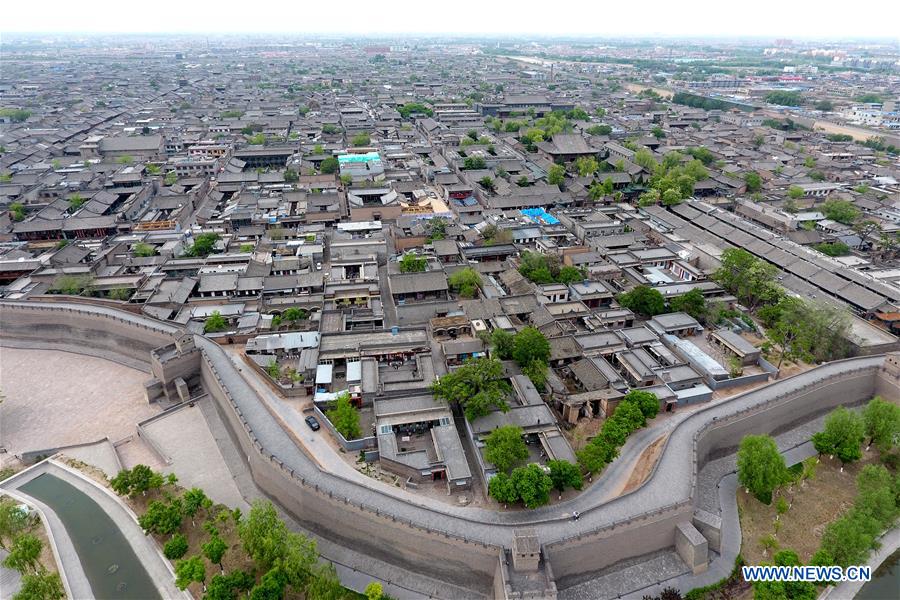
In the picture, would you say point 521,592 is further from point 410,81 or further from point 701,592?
point 410,81

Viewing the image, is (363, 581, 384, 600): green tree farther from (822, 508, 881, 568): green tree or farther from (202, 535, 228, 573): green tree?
(822, 508, 881, 568): green tree

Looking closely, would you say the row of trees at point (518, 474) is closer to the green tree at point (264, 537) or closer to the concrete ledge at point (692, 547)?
the concrete ledge at point (692, 547)

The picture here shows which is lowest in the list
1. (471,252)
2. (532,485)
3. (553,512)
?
(553,512)

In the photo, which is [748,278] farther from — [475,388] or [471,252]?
[475,388]

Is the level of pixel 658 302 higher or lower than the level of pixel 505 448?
higher

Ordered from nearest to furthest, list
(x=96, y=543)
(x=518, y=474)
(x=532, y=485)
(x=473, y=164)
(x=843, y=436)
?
(x=532, y=485), (x=518, y=474), (x=96, y=543), (x=843, y=436), (x=473, y=164)

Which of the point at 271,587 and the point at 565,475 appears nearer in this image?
the point at 271,587

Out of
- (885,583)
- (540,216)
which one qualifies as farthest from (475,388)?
(540,216)

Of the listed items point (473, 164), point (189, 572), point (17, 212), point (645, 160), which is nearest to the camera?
point (189, 572)
